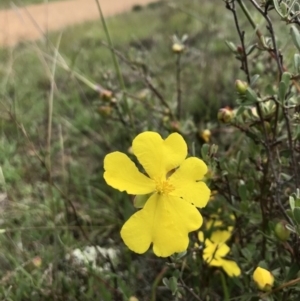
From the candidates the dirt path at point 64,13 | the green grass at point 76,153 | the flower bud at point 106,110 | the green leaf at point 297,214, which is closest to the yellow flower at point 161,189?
the green leaf at point 297,214

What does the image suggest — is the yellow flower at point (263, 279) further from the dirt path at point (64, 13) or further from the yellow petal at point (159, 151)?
the dirt path at point (64, 13)

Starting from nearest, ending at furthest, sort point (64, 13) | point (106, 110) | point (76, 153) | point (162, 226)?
point (162, 226) → point (106, 110) → point (76, 153) → point (64, 13)

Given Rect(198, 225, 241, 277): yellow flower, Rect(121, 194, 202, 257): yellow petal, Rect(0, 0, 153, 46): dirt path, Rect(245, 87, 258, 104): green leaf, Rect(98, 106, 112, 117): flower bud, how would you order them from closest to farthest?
Rect(121, 194, 202, 257): yellow petal → Rect(245, 87, 258, 104): green leaf → Rect(198, 225, 241, 277): yellow flower → Rect(98, 106, 112, 117): flower bud → Rect(0, 0, 153, 46): dirt path

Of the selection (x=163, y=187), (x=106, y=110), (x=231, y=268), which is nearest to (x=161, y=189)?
(x=163, y=187)

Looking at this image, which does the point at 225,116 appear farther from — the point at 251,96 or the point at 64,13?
the point at 64,13

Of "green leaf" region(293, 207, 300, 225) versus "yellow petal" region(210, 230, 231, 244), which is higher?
"green leaf" region(293, 207, 300, 225)

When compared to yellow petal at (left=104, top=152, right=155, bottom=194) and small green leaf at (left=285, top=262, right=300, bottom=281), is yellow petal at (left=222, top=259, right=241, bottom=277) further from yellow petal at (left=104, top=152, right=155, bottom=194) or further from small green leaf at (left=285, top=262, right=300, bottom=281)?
yellow petal at (left=104, top=152, right=155, bottom=194)

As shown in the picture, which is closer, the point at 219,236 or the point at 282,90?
the point at 282,90

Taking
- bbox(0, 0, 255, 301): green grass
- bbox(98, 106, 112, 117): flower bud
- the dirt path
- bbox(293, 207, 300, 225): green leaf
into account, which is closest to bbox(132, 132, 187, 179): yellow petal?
bbox(293, 207, 300, 225): green leaf
